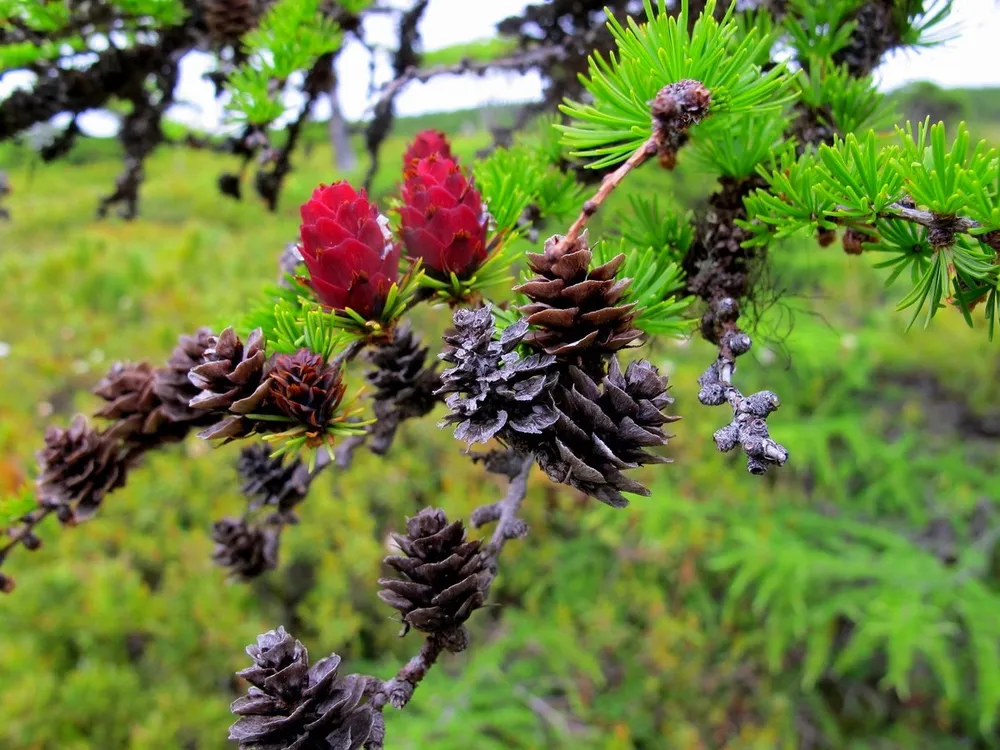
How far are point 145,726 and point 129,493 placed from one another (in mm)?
955

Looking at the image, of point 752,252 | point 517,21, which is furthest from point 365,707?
point 517,21

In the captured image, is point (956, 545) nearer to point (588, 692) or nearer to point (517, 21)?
point (588, 692)

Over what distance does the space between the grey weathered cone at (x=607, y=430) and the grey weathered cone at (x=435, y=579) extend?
10 centimetres

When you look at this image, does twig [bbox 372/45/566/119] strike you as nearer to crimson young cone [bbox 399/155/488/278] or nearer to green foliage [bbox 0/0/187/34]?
green foliage [bbox 0/0/187/34]

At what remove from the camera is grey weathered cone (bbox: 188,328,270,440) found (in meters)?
0.44

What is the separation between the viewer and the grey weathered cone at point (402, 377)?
0.58m

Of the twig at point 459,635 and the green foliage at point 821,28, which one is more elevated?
the green foliage at point 821,28

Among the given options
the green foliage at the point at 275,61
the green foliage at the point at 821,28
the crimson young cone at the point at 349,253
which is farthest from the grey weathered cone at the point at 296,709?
the green foliage at the point at 821,28

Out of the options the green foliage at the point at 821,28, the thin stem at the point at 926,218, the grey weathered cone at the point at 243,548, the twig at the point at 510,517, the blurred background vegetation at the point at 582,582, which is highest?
the green foliage at the point at 821,28

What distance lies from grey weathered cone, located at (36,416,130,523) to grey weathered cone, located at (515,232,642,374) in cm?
51

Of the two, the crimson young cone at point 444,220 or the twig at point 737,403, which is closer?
the twig at point 737,403

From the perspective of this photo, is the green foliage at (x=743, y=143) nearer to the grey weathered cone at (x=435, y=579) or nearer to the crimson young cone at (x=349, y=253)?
the crimson young cone at (x=349, y=253)

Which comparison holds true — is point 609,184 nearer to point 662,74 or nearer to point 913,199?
point 662,74

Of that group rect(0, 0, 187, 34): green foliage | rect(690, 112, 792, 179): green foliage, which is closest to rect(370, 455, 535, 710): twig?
rect(690, 112, 792, 179): green foliage
